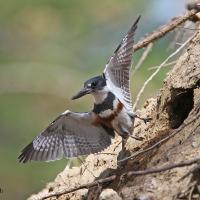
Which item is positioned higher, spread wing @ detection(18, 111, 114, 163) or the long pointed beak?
the long pointed beak

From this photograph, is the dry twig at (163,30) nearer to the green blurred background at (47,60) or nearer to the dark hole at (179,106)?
the dark hole at (179,106)

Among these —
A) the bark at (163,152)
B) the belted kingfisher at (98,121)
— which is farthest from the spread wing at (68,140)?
the bark at (163,152)

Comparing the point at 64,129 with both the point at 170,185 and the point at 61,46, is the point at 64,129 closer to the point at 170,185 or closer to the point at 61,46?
the point at 170,185

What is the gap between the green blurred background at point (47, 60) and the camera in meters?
11.6

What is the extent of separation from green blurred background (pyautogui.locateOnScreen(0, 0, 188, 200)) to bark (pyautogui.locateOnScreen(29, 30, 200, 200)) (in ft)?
13.1

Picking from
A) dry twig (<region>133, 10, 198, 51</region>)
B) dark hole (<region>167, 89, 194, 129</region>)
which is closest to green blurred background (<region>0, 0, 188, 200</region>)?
dry twig (<region>133, 10, 198, 51</region>)

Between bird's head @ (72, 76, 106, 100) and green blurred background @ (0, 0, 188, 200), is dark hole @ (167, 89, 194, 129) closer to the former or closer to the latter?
bird's head @ (72, 76, 106, 100)

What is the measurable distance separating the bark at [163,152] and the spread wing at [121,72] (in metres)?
0.24

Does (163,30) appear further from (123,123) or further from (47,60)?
(47,60)

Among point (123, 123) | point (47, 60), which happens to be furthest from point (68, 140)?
point (47, 60)

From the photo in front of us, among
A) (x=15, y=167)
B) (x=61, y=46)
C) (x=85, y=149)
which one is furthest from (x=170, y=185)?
(x=61, y=46)

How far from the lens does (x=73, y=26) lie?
50.6ft

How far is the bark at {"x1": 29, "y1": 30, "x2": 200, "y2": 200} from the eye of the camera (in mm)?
3986

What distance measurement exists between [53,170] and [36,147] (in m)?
6.40
